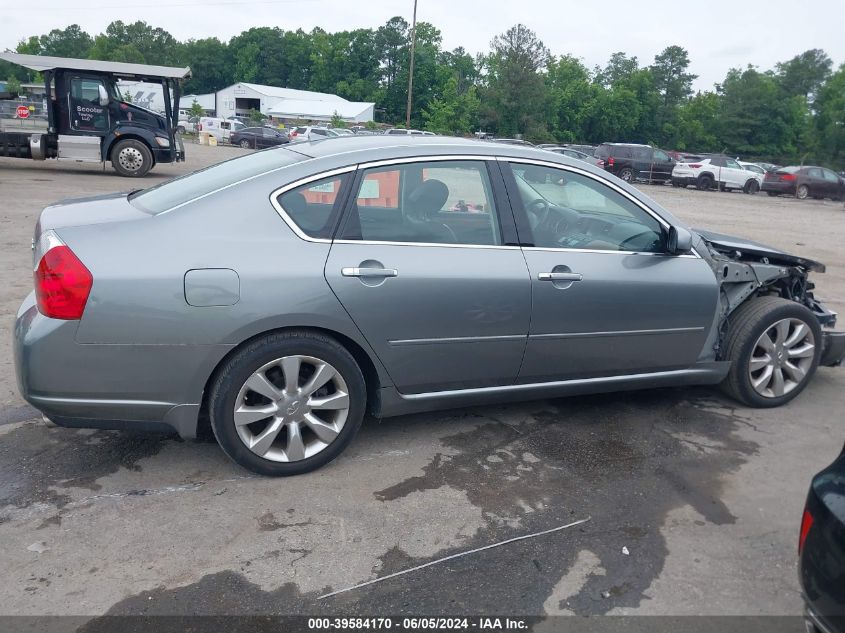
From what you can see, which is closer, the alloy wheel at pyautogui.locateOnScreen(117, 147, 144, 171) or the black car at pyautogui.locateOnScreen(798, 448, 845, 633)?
the black car at pyautogui.locateOnScreen(798, 448, 845, 633)

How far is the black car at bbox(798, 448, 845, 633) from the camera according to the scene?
1986 mm

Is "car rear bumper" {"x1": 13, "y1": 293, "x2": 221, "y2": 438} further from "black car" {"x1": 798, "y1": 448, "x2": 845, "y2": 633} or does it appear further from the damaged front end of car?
the damaged front end of car

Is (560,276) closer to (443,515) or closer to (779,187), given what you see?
(443,515)

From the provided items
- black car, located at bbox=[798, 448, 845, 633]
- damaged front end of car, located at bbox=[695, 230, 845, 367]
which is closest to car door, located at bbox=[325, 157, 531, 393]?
damaged front end of car, located at bbox=[695, 230, 845, 367]

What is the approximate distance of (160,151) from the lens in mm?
17938

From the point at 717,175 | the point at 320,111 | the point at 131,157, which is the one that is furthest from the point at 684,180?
the point at 320,111

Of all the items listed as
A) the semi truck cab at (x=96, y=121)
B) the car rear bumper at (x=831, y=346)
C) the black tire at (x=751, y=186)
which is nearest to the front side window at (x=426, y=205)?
the car rear bumper at (x=831, y=346)

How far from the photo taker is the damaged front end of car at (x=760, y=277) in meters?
4.66

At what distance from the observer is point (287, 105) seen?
75.3 m

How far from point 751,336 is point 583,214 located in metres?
1.31

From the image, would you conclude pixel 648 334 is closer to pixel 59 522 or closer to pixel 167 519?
pixel 167 519

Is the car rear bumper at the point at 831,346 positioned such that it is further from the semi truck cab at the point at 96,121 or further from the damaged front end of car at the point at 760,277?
the semi truck cab at the point at 96,121

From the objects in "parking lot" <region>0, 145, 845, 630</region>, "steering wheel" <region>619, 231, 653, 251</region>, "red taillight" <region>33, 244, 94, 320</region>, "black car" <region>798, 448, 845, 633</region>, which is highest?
"steering wheel" <region>619, 231, 653, 251</region>

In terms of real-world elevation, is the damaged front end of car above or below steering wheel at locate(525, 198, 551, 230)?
below
